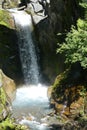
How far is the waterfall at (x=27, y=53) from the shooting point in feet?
103

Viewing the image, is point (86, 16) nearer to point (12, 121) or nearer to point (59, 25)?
point (59, 25)

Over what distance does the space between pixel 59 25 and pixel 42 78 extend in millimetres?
4944

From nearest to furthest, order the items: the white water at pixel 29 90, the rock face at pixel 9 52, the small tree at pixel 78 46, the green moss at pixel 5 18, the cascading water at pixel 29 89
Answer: the small tree at pixel 78 46, the white water at pixel 29 90, the cascading water at pixel 29 89, the rock face at pixel 9 52, the green moss at pixel 5 18

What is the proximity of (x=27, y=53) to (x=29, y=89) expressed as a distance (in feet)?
10.7

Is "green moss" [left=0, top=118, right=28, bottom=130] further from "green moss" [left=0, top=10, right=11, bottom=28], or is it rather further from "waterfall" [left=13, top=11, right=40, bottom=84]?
"green moss" [left=0, top=10, right=11, bottom=28]

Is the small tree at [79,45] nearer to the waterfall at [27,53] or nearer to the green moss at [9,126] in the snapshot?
the green moss at [9,126]

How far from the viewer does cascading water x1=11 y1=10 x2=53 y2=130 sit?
939 inches

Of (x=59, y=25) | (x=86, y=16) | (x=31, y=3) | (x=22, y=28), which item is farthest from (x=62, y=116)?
(x=31, y=3)

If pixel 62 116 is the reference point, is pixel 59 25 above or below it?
above

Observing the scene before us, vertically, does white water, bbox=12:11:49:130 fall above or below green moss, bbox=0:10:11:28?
below

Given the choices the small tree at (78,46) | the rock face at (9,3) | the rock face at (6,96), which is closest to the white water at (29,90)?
the rock face at (6,96)

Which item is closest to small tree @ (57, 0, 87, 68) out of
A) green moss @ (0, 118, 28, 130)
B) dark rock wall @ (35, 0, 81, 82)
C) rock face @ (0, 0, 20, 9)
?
dark rock wall @ (35, 0, 81, 82)

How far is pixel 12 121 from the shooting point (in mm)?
21781

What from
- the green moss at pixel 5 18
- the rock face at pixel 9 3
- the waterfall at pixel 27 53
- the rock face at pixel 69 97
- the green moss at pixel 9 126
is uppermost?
the rock face at pixel 9 3
